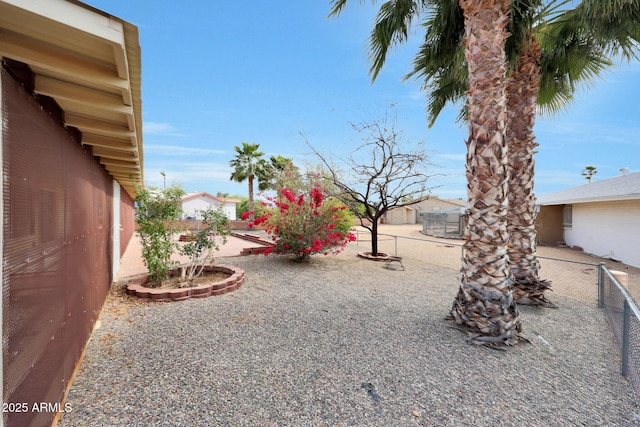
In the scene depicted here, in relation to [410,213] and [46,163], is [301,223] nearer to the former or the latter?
[46,163]

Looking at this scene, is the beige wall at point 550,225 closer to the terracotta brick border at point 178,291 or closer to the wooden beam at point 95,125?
the terracotta brick border at point 178,291

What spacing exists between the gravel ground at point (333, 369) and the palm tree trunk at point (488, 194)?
41cm

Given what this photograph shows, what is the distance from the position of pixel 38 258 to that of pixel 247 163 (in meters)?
24.5

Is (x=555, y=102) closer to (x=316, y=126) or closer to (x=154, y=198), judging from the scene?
(x=316, y=126)

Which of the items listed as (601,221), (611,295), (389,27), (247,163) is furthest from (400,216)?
(389,27)

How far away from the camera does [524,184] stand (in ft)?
17.8

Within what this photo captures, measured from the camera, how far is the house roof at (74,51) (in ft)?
5.23

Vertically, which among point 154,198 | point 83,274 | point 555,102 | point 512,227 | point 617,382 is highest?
point 555,102

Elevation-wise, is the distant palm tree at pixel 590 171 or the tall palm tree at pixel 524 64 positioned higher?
the distant palm tree at pixel 590 171

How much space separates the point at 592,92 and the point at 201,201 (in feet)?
136

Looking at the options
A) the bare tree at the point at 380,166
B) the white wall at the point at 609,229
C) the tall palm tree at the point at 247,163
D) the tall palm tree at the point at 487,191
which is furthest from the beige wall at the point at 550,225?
the tall palm tree at the point at 247,163

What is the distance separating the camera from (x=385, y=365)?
3.16 m

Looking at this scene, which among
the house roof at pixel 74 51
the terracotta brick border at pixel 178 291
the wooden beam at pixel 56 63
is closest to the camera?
the house roof at pixel 74 51

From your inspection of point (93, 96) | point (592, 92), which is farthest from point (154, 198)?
point (592, 92)
